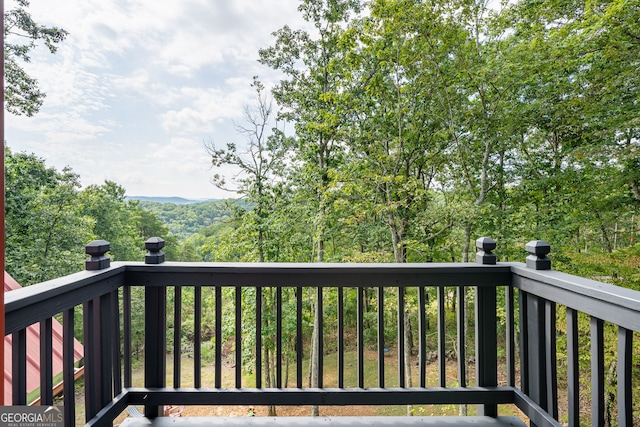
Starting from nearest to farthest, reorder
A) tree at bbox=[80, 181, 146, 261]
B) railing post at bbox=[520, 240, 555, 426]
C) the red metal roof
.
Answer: railing post at bbox=[520, 240, 555, 426]
the red metal roof
tree at bbox=[80, 181, 146, 261]

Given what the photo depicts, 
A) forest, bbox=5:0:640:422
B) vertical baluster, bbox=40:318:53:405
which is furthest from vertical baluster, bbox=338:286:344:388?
forest, bbox=5:0:640:422

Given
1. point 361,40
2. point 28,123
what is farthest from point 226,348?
point 361,40

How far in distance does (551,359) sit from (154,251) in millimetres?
2012

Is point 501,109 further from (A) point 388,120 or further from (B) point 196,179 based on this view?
(B) point 196,179

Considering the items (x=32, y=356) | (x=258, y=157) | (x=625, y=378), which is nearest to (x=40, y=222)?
(x=258, y=157)

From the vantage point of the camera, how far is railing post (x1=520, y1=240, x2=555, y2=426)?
147cm

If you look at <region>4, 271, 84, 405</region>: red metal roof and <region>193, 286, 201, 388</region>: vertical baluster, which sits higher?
<region>193, 286, 201, 388</region>: vertical baluster

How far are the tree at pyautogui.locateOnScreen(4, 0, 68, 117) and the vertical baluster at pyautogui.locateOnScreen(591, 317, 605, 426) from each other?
838cm

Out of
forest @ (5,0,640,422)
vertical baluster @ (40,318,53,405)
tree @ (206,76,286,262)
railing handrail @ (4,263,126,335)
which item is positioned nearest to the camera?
railing handrail @ (4,263,126,335)

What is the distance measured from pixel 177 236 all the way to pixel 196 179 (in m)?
2.69

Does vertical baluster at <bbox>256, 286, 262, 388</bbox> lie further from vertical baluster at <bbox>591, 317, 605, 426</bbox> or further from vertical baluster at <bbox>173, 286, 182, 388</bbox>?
vertical baluster at <bbox>591, 317, 605, 426</bbox>

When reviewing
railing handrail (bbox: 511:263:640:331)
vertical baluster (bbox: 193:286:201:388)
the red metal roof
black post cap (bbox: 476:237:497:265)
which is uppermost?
black post cap (bbox: 476:237:497:265)

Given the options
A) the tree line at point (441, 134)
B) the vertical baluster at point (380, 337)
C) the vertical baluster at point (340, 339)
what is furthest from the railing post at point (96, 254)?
the tree line at point (441, 134)

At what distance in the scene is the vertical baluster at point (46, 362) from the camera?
3.67 ft
